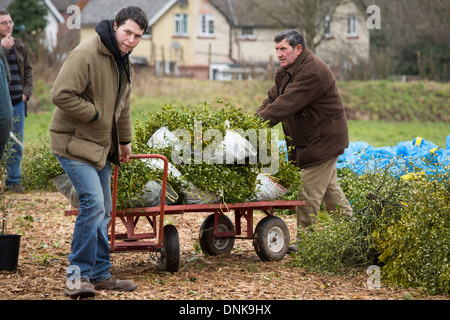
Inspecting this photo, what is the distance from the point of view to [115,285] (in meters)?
4.87

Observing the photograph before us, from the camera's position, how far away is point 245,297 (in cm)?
473

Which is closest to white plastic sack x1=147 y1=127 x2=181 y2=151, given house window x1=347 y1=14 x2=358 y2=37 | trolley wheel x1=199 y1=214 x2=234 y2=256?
trolley wheel x1=199 y1=214 x2=234 y2=256

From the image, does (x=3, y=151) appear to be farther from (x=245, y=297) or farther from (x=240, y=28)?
(x=240, y=28)

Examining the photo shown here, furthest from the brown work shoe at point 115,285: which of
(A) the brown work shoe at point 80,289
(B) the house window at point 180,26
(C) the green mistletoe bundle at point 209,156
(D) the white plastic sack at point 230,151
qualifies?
(B) the house window at point 180,26

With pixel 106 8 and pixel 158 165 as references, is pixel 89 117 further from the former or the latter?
pixel 106 8

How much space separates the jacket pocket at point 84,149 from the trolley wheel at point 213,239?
6.59ft

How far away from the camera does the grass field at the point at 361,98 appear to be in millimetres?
21344

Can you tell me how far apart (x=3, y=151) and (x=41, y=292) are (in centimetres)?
170

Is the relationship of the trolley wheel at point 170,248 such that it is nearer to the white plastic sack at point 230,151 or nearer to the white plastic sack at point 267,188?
the white plastic sack at point 230,151

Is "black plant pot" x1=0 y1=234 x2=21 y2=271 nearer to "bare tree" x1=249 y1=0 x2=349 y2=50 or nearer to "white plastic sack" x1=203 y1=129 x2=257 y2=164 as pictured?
"white plastic sack" x1=203 y1=129 x2=257 y2=164

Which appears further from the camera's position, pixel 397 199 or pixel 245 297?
pixel 397 199

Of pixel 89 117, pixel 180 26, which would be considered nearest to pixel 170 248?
pixel 89 117

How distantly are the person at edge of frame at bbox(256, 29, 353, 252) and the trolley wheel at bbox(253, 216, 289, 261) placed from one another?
0.74ft
